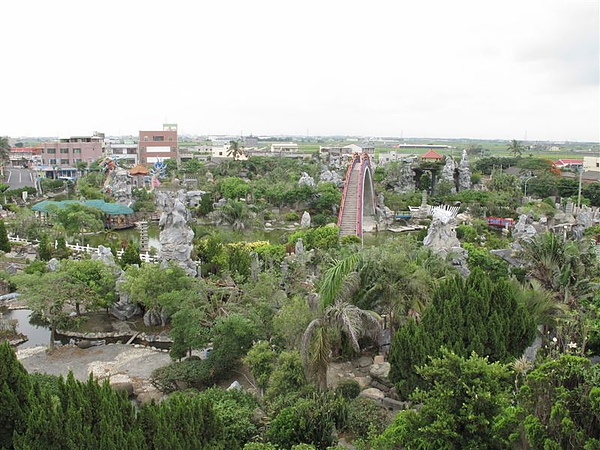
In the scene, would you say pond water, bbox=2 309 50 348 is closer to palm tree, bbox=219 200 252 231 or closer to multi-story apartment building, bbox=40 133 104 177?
palm tree, bbox=219 200 252 231

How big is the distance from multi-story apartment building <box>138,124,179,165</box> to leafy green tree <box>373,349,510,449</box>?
244ft

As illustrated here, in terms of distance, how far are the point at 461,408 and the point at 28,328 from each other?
1592 centimetres

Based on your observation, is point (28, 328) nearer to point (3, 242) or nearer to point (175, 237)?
point (175, 237)

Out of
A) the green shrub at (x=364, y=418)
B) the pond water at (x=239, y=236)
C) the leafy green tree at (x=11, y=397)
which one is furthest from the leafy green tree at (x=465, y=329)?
the pond water at (x=239, y=236)

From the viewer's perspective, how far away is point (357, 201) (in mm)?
38000

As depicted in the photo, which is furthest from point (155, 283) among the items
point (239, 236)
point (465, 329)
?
point (239, 236)

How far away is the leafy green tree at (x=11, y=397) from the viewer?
8.64 meters

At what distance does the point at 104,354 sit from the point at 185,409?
8.33m

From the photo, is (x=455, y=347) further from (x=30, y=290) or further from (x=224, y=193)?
(x=224, y=193)

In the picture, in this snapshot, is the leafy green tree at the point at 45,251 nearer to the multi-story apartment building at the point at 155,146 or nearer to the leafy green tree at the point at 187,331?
the leafy green tree at the point at 187,331

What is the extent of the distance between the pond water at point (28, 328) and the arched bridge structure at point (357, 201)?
1878cm

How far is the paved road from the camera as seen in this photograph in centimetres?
6111

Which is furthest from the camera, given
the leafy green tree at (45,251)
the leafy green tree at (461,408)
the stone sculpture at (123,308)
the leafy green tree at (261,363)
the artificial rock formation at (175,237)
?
the leafy green tree at (45,251)

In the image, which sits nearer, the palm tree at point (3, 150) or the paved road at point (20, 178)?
the paved road at point (20, 178)
